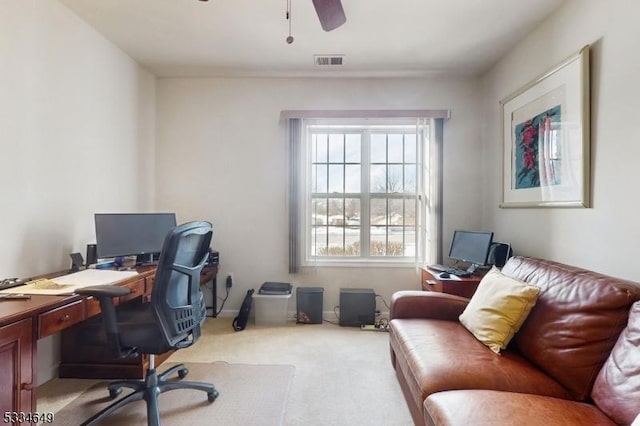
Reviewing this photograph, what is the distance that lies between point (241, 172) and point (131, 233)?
1290 millimetres

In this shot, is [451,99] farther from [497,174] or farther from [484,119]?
[497,174]

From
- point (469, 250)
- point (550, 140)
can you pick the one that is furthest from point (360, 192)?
point (550, 140)

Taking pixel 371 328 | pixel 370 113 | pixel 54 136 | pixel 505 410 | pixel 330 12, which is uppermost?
pixel 330 12

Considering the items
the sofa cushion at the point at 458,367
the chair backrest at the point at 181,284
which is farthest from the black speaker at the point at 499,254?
the chair backrest at the point at 181,284

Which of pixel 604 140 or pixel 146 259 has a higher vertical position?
pixel 604 140

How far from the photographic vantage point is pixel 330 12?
5.96 feet

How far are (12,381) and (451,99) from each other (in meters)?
3.92

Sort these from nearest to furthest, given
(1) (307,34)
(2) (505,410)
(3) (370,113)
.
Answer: (2) (505,410), (1) (307,34), (3) (370,113)

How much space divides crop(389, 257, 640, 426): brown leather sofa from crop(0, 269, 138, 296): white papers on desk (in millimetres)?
1842

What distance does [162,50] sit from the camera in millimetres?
2936

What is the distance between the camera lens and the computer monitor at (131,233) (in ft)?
7.71

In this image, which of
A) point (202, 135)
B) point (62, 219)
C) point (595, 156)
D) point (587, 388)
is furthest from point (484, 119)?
point (62, 219)

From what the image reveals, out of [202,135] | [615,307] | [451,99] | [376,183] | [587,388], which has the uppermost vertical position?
[451,99]

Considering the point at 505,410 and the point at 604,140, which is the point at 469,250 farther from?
the point at 505,410
